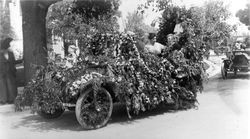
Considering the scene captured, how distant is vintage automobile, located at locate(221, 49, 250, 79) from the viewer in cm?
1345

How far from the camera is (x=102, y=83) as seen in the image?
611 centimetres

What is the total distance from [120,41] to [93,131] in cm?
182

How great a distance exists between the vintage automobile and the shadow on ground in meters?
6.87

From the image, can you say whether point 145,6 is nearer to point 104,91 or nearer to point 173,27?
point 173,27

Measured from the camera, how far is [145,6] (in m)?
12.3

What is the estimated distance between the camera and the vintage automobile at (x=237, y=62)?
13.4 meters

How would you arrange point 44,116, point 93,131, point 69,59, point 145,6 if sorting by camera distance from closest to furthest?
1. point 93,131
2. point 69,59
3. point 44,116
4. point 145,6

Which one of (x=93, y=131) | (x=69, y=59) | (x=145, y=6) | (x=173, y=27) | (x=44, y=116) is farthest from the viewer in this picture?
(x=145, y=6)

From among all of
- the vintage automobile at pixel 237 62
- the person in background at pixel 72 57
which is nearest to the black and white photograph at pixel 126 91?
the person in background at pixel 72 57

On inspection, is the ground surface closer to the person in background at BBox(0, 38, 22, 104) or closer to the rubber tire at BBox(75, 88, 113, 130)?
the rubber tire at BBox(75, 88, 113, 130)

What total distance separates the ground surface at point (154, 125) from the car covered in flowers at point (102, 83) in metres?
0.29

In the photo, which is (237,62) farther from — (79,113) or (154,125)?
(79,113)

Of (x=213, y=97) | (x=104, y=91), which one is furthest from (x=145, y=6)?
(x=104, y=91)

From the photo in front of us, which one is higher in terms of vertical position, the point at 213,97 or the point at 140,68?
the point at 140,68
